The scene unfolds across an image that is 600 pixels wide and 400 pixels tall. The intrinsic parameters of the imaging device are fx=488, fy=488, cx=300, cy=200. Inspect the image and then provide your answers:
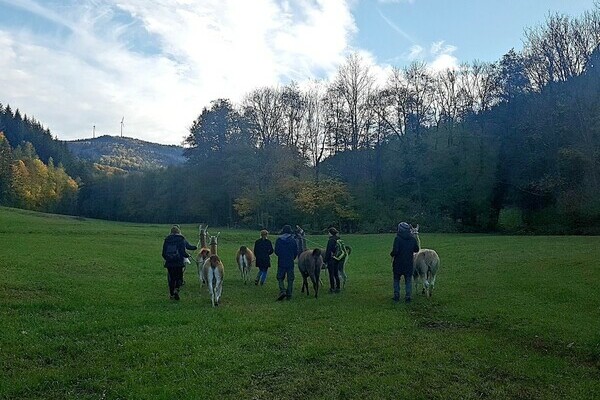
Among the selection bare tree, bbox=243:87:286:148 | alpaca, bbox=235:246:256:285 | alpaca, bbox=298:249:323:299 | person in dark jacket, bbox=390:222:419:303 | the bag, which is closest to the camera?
the bag

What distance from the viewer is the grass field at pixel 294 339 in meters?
7.07

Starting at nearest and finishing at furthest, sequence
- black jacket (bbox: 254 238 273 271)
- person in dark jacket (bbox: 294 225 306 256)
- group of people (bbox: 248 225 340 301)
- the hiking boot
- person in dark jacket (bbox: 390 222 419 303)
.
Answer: person in dark jacket (bbox: 390 222 419 303) → the hiking boot → group of people (bbox: 248 225 340 301) → black jacket (bbox: 254 238 273 271) → person in dark jacket (bbox: 294 225 306 256)

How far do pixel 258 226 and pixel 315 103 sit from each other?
61.1ft

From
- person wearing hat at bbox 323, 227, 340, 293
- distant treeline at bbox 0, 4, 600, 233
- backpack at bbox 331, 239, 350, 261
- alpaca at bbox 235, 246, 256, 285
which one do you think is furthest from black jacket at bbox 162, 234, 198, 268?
distant treeline at bbox 0, 4, 600, 233

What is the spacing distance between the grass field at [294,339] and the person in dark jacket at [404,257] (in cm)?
51

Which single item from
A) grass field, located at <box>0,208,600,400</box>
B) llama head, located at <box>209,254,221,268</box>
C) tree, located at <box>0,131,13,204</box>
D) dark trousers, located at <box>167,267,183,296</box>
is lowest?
grass field, located at <box>0,208,600,400</box>

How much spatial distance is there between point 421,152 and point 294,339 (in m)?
48.7

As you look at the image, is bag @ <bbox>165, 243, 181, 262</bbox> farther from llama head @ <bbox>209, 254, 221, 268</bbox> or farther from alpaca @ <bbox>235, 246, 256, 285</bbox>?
alpaca @ <bbox>235, 246, 256, 285</bbox>

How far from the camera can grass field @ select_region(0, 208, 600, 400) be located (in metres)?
7.07

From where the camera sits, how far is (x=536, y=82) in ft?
157

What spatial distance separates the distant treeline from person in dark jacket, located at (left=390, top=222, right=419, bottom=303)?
29434mm

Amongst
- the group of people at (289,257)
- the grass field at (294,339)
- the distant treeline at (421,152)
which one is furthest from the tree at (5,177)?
the group of people at (289,257)

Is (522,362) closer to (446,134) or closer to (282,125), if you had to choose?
(446,134)

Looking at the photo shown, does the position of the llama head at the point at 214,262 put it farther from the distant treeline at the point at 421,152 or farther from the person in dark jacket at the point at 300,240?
the distant treeline at the point at 421,152
